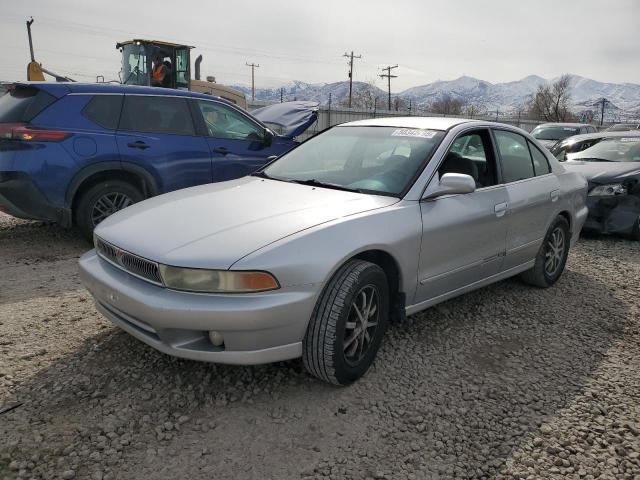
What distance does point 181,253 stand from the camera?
249cm

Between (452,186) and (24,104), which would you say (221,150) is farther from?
(452,186)

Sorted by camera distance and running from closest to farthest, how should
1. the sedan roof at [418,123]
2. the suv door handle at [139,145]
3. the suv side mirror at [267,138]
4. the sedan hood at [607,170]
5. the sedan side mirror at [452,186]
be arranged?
the sedan side mirror at [452,186], the sedan roof at [418,123], the suv door handle at [139,145], the suv side mirror at [267,138], the sedan hood at [607,170]

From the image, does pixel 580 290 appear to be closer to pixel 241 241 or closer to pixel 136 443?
pixel 241 241

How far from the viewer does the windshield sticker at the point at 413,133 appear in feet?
11.9

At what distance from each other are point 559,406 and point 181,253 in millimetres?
2194

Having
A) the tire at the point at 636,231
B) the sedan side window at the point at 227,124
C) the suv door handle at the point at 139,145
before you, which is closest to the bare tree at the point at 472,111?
the tire at the point at 636,231

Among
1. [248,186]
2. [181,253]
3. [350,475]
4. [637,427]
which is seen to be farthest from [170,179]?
[637,427]

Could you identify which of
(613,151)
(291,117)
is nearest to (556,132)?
(613,151)

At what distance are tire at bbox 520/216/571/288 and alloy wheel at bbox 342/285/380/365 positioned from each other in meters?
2.25

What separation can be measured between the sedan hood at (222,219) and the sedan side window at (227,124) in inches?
107

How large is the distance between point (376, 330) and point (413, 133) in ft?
5.09

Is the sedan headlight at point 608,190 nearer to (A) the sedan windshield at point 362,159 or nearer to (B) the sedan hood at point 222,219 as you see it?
(A) the sedan windshield at point 362,159

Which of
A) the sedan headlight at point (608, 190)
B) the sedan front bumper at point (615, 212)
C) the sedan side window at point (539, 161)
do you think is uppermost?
the sedan side window at point (539, 161)

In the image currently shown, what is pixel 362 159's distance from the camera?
366 cm
